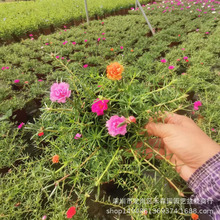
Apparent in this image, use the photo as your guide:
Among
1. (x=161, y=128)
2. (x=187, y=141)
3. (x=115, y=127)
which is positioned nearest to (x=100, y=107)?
(x=115, y=127)

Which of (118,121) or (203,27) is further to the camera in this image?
(203,27)

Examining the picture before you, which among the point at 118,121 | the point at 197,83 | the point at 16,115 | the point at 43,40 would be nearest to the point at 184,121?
the point at 118,121

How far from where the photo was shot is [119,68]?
2.20 ft

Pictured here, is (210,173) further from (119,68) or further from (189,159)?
(119,68)

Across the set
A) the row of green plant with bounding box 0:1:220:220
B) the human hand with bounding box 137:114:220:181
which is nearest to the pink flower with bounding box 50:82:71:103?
the row of green plant with bounding box 0:1:220:220

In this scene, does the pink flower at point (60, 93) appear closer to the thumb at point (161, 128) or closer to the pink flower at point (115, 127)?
the pink flower at point (115, 127)

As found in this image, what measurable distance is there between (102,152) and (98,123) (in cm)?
17

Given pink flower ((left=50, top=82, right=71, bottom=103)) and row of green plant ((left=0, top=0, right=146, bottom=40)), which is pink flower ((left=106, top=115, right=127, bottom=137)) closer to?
pink flower ((left=50, top=82, right=71, bottom=103))

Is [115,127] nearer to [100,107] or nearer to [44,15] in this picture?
[100,107]

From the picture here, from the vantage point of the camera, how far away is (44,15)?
4719mm

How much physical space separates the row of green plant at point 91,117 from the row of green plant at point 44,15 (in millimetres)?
818

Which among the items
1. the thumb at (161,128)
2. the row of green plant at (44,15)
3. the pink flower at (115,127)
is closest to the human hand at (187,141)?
the thumb at (161,128)

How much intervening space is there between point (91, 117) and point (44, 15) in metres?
5.34

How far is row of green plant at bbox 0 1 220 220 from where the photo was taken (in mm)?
816
